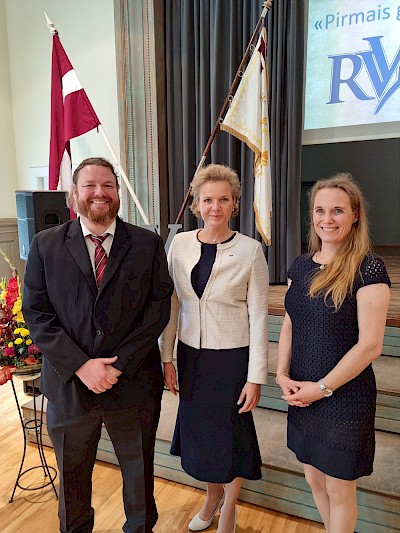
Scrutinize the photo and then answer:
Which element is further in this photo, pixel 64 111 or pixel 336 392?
pixel 64 111

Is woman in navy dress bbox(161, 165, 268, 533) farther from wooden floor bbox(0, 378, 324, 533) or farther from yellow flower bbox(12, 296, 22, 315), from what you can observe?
yellow flower bbox(12, 296, 22, 315)

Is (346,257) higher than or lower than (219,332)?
higher

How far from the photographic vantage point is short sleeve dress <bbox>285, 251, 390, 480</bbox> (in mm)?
1230

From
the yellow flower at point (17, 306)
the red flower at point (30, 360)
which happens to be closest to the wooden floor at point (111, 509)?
the red flower at point (30, 360)

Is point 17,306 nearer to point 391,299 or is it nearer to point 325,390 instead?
point 325,390

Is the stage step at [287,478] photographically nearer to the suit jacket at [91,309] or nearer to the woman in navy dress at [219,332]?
the woman in navy dress at [219,332]

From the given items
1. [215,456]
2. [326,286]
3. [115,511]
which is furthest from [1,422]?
[326,286]

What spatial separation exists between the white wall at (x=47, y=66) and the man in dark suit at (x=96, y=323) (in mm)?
2490

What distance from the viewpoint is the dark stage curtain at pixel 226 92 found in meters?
3.04

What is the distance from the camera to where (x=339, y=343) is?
1250 millimetres

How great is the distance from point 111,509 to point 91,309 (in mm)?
1179

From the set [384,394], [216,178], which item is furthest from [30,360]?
[384,394]

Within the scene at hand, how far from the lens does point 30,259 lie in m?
1.36

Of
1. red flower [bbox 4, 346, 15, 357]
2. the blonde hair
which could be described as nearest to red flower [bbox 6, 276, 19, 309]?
red flower [bbox 4, 346, 15, 357]
